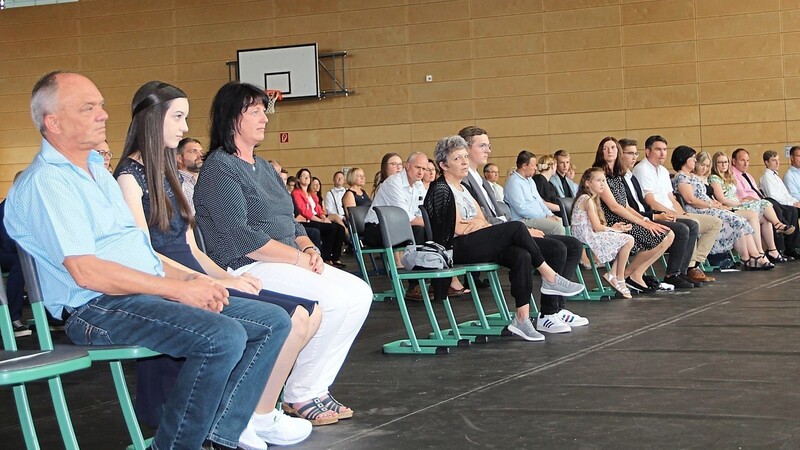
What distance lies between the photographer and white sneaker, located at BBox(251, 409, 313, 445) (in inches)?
111

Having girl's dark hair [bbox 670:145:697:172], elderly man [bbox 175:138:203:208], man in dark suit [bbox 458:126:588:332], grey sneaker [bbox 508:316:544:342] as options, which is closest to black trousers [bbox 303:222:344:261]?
girl's dark hair [bbox 670:145:697:172]

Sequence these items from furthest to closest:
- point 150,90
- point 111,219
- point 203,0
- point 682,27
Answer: point 203,0
point 682,27
point 150,90
point 111,219

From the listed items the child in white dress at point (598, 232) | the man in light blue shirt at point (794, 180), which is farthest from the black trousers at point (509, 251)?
the man in light blue shirt at point (794, 180)

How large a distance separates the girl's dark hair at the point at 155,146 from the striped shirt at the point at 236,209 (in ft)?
1.19

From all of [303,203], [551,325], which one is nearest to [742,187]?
[303,203]

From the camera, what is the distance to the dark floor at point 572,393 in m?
2.78

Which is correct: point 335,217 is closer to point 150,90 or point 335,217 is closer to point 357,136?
point 357,136

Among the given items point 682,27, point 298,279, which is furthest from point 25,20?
point 298,279

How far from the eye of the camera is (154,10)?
15.7m

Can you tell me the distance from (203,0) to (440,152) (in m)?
11.4

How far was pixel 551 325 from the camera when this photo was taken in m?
5.04

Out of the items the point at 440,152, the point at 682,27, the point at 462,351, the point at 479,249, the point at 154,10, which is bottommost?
the point at 462,351

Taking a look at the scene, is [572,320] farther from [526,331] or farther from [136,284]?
[136,284]

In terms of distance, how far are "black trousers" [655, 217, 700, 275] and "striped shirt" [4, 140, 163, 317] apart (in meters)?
5.46
